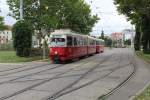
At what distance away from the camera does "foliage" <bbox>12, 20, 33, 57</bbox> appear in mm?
42969

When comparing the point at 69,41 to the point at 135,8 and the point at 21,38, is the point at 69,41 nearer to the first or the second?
the point at 21,38

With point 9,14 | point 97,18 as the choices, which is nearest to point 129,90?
point 9,14

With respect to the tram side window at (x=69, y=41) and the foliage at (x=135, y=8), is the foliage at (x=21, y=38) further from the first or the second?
the foliage at (x=135, y=8)

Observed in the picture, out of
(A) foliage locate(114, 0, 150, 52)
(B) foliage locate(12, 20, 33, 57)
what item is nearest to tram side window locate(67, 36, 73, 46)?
(B) foliage locate(12, 20, 33, 57)

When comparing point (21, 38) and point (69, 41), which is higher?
point (21, 38)

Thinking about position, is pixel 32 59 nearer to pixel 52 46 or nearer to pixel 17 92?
pixel 52 46

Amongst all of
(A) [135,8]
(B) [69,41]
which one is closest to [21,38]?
(B) [69,41]

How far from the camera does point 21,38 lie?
142ft

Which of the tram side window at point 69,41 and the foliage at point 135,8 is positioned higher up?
the foliage at point 135,8

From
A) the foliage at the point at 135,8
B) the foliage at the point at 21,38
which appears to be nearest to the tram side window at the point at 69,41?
the foliage at the point at 21,38

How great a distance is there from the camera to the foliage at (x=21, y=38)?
42969 millimetres

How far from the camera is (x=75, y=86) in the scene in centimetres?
1836

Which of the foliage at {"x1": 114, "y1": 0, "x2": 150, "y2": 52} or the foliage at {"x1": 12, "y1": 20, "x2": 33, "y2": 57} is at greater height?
the foliage at {"x1": 114, "y1": 0, "x2": 150, "y2": 52}

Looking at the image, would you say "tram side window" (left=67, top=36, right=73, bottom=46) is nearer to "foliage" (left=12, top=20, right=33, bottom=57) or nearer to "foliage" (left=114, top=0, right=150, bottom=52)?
"foliage" (left=12, top=20, right=33, bottom=57)
